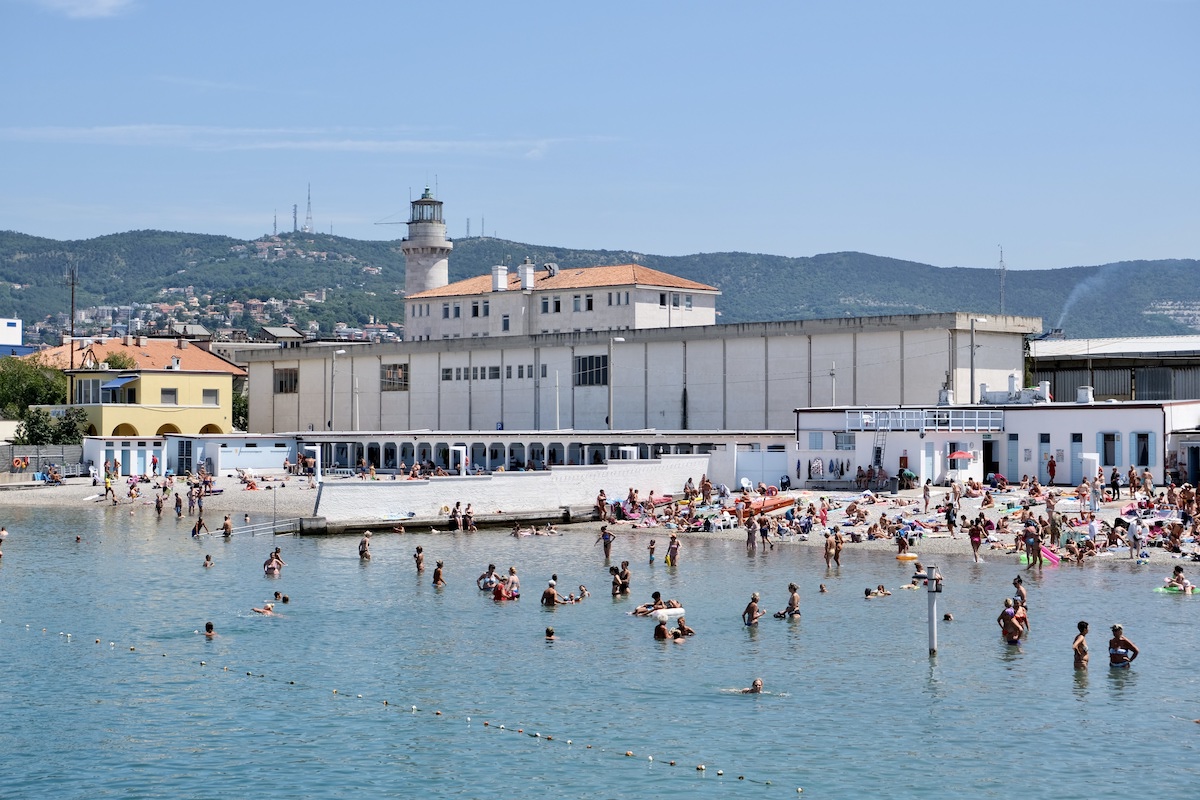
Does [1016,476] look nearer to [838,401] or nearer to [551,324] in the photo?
[838,401]

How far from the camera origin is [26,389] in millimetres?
96875

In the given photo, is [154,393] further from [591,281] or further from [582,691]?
[582,691]

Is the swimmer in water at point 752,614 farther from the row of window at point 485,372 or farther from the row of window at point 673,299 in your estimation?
the row of window at point 673,299

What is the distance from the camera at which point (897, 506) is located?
55656 mm

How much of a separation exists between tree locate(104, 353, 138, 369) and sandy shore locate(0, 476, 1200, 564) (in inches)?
572

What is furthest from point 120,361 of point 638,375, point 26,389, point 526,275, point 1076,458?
point 1076,458

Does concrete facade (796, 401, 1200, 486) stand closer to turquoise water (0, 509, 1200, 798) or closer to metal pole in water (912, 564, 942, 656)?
turquoise water (0, 509, 1200, 798)

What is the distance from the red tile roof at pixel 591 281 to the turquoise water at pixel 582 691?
5423cm

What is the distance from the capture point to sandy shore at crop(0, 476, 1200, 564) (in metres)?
48.5

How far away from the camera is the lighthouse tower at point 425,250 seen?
123 meters

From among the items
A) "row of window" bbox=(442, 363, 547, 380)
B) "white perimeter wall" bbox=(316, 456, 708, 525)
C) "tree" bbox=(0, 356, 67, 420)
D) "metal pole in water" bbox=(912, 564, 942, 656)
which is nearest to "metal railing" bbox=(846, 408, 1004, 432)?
"white perimeter wall" bbox=(316, 456, 708, 525)

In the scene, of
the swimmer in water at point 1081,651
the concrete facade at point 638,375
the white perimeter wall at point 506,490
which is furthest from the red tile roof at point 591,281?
the swimmer in water at point 1081,651

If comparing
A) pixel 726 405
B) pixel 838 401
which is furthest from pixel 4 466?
pixel 838 401

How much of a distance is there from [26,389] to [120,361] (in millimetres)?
9186
